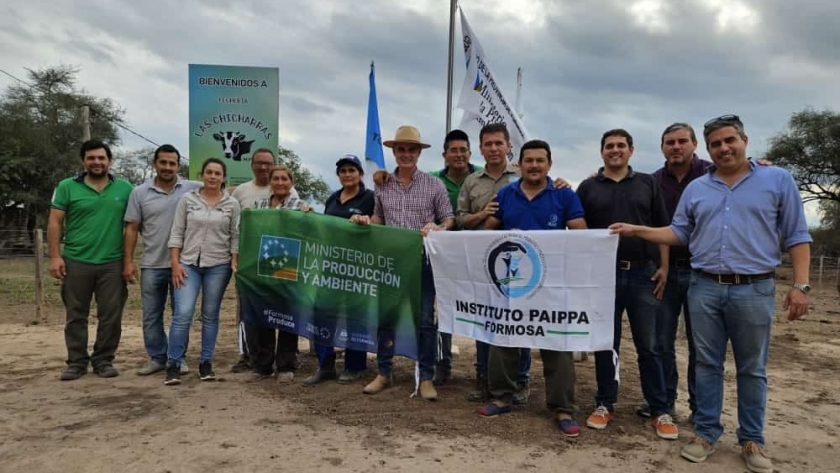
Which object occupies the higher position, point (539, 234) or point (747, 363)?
point (539, 234)

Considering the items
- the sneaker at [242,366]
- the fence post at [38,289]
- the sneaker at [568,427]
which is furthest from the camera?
the fence post at [38,289]

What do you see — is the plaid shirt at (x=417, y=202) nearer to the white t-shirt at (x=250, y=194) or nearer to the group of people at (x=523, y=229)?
the group of people at (x=523, y=229)

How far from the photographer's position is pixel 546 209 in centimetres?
444

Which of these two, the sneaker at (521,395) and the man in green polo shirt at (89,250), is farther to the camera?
the man in green polo shirt at (89,250)

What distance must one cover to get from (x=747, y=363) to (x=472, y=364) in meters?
3.25

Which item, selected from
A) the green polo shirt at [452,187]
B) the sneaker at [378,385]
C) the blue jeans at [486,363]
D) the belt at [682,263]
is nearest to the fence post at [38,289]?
the sneaker at [378,385]

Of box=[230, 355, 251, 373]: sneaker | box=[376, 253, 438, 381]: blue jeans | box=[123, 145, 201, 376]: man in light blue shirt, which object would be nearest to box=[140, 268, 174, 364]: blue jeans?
box=[123, 145, 201, 376]: man in light blue shirt

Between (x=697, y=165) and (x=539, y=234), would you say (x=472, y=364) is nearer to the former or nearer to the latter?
(x=539, y=234)

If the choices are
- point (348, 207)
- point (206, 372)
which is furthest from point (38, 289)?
point (348, 207)

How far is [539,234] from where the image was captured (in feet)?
14.3

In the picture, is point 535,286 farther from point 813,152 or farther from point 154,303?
point 813,152

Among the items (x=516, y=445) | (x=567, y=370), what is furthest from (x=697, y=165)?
(x=516, y=445)

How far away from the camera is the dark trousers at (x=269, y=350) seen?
5781mm

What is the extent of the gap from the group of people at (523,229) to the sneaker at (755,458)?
10 mm
